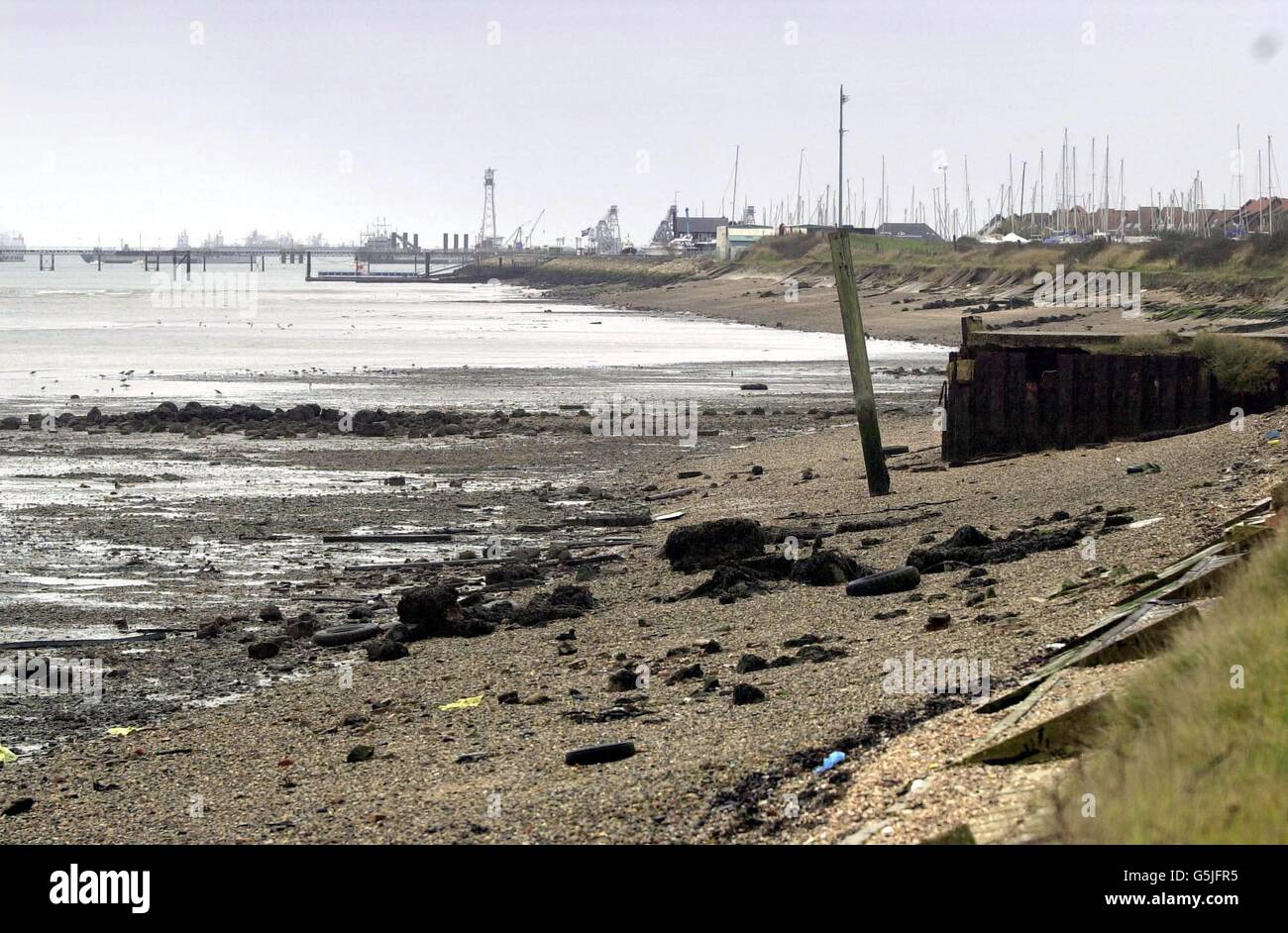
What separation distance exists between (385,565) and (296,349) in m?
49.9

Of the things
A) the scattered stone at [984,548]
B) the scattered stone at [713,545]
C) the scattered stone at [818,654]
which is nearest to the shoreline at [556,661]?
the scattered stone at [818,654]

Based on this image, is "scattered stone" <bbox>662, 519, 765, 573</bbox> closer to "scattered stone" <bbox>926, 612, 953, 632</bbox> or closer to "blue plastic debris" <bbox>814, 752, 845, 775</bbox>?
"scattered stone" <bbox>926, 612, 953, 632</bbox>

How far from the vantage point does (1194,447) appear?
61.7 feet

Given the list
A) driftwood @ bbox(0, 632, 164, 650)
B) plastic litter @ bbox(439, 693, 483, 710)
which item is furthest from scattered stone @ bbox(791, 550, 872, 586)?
driftwood @ bbox(0, 632, 164, 650)

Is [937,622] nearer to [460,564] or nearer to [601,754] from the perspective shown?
[601,754]

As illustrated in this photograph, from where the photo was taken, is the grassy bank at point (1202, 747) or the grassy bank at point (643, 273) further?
the grassy bank at point (643, 273)

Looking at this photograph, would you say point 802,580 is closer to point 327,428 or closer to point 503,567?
point 503,567

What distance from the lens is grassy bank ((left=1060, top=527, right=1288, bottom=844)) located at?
217 inches

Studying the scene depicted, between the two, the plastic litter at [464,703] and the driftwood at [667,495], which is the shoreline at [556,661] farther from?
the driftwood at [667,495]

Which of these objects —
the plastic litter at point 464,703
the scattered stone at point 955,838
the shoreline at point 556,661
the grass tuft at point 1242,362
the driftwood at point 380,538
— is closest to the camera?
the scattered stone at point 955,838

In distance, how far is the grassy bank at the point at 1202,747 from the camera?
5.52 metres

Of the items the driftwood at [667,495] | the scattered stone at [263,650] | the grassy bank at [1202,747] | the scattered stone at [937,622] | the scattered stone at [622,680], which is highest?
the grassy bank at [1202,747]

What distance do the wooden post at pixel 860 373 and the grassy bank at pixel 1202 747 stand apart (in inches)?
506

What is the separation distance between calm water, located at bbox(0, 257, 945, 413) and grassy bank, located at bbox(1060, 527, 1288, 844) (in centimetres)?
3333
